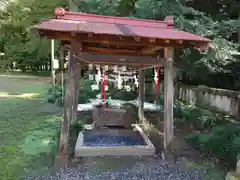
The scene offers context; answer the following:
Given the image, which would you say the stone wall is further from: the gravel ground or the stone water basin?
the gravel ground

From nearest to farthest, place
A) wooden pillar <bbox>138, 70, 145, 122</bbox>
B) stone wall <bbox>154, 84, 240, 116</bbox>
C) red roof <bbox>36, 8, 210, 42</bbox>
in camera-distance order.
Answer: red roof <bbox>36, 8, 210, 42</bbox> → stone wall <bbox>154, 84, 240, 116</bbox> → wooden pillar <bbox>138, 70, 145, 122</bbox>

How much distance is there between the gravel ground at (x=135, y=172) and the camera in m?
4.13

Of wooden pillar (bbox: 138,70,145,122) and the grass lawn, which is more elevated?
wooden pillar (bbox: 138,70,145,122)

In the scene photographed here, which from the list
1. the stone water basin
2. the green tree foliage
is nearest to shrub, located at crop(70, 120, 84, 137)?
the stone water basin

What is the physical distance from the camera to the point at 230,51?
6.34m

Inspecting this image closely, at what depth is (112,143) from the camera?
18.9ft

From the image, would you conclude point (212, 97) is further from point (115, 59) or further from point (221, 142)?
point (115, 59)

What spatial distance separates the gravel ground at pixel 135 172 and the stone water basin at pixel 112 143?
1.11 feet

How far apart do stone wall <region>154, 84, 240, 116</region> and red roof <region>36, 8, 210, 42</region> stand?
3.34 meters

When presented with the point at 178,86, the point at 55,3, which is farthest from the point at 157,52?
the point at 55,3

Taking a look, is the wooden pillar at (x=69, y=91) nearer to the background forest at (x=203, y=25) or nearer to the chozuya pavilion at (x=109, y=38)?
the chozuya pavilion at (x=109, y=38)

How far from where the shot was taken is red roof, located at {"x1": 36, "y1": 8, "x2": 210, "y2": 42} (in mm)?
4069

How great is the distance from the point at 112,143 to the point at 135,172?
1492mm

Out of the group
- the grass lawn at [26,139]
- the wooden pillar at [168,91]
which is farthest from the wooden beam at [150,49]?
the grass lawn at [26,139]
